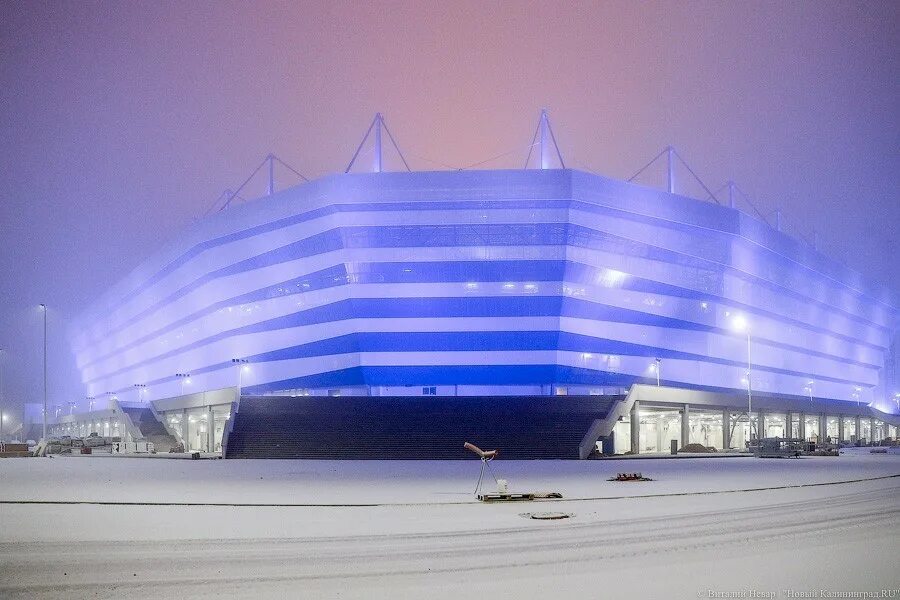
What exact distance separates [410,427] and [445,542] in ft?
117

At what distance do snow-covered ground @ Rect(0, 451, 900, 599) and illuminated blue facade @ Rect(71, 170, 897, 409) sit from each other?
53.1 meters

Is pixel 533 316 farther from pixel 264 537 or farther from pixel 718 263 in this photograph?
pixel 264 537

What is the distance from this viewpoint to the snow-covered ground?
365 inches

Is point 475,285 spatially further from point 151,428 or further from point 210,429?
point 151,428

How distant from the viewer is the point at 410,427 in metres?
47.6

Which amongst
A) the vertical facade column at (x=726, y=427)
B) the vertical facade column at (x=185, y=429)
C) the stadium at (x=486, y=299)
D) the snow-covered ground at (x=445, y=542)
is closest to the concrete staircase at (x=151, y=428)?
the stadium at (x=486, y=299)

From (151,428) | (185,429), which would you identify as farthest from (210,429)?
(151,428)

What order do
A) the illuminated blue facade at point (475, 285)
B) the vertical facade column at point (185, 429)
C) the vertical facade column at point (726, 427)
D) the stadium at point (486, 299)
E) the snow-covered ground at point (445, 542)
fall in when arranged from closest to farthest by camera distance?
the snow-covered ground at point (445, 542) < the vertical facade column at point (726, 427) < the vertical facade column at point (185, 429) < the stadium at point (486, 299) < the illuminated blue facade at point (475, 285)

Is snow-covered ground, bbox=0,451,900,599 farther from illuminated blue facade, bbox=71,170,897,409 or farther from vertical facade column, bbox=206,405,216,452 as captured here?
illuminated blue facade, bbox=71,170,897,409

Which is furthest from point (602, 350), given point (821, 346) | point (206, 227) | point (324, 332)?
point (821, 346)

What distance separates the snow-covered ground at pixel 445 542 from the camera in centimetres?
927

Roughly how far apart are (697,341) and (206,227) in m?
58.5

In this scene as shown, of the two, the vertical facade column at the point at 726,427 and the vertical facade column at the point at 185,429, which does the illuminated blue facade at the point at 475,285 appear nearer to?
the vertical facade column at the point at 185,429

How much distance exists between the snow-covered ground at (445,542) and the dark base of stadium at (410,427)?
72.4 feet
